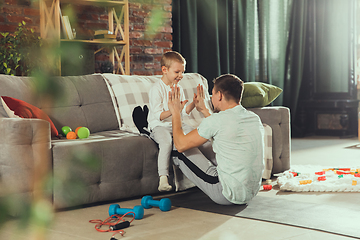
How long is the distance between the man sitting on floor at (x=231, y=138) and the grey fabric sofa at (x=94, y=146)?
0.37 meters

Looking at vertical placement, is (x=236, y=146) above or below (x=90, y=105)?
below

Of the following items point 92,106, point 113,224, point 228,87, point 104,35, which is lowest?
point 113,224

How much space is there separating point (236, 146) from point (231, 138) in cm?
4

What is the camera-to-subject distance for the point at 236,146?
5.97ft

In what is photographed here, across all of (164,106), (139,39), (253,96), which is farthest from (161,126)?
(139,39)

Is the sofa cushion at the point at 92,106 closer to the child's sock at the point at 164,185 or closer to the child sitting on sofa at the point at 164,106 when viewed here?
the child sitting on sofa at the point at 164,106

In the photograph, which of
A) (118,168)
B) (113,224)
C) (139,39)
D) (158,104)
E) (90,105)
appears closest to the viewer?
(113,224)

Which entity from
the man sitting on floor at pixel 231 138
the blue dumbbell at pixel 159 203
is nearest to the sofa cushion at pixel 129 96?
the blue dumbbell at pixel 159 203

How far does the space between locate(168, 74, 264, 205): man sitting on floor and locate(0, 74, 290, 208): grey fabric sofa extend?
0.37 m

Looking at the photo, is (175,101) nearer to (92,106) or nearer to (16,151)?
(16,151)

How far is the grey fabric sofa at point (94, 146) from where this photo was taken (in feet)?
5.78

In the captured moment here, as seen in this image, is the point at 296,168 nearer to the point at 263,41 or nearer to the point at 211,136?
the point at 211,136

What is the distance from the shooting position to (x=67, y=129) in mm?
2281

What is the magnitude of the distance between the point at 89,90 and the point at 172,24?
76.8 inches
